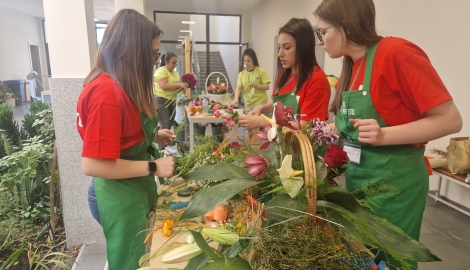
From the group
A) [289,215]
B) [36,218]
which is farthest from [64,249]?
[289,215]

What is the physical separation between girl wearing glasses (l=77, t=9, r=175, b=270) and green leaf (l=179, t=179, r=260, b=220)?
36 cm

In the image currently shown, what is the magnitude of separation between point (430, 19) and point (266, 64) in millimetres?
5903

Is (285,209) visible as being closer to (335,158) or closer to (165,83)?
(335,158)

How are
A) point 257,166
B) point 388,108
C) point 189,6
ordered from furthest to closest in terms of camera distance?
point 189,6 → point 388,108 → point 257,166

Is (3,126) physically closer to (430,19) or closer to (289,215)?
(289,215)

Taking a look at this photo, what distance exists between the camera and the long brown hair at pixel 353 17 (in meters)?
1.13

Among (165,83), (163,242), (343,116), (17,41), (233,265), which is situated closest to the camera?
(233,265)

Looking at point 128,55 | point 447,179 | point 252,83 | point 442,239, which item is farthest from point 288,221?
point 252,83

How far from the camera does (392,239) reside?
705 mm

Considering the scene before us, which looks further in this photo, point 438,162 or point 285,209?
point 438,162

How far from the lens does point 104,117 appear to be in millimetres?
1067

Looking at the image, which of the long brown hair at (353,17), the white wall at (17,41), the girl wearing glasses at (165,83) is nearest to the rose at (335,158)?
the long brown hair at (353,17)

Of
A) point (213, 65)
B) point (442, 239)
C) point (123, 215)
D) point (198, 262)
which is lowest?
point (442, 239)

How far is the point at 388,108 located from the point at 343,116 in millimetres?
179
